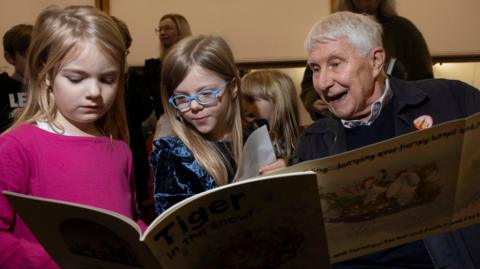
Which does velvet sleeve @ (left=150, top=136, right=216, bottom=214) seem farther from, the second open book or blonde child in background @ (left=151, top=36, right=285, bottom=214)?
the second open book

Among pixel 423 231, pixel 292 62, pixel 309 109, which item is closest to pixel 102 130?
pixel 423 231

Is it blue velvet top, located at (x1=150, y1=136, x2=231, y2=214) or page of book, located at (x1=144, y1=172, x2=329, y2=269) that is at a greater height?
page of book, located at (x1=144, y1=172, x2=329, y2=269)

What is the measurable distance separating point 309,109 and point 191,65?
1.07m

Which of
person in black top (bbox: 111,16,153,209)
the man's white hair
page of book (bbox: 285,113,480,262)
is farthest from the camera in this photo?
person in black top (bbox: 111,16,153,209)

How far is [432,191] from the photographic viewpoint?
3.62 ft

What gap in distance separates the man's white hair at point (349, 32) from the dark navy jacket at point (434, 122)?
0.17 metres

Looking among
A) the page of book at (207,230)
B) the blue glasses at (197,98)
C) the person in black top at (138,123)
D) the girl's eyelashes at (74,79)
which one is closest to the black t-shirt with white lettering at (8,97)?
the person in black top at (138,123)

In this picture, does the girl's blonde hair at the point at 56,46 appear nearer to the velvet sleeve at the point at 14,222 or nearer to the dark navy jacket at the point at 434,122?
the velvet sleeve at the point at 14,222

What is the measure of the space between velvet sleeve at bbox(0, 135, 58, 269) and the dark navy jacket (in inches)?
33.3

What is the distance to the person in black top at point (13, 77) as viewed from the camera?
8.63 ft

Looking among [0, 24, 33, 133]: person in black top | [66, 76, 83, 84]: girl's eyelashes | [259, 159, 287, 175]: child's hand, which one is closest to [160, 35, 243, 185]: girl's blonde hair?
[259, 159, 287, 175]: child's hand

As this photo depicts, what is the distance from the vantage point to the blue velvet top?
163 cm

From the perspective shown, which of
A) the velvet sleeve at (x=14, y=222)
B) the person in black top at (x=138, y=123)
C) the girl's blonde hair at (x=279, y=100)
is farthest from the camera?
the person in black top at (x=138, y=123)

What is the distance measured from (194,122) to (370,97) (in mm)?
554
